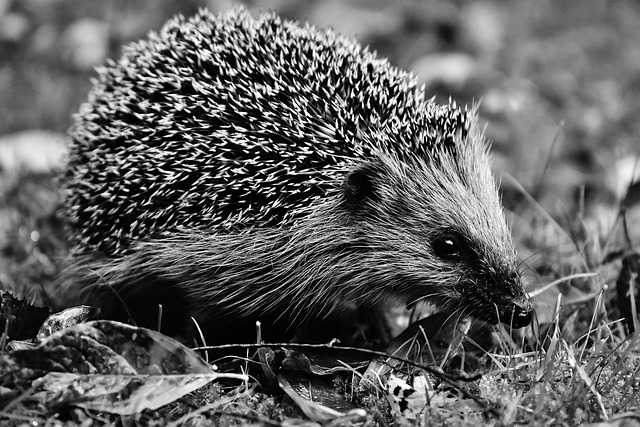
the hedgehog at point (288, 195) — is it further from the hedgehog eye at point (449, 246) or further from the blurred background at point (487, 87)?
the blurred background at point (487, 87)

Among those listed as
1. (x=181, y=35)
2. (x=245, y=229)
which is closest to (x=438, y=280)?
(x=245, y=229)

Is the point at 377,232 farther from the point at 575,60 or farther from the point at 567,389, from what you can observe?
the point at 575,60

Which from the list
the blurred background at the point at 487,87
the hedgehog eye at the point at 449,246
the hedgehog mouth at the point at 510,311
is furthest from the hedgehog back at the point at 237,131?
the blurred background at the point at 487,87

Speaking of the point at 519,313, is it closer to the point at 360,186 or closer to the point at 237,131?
the point at 360,186

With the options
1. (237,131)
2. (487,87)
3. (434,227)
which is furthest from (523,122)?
(237,131)

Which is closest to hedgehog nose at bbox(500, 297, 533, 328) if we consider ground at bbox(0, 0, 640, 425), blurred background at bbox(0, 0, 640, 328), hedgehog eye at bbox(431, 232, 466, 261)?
ground at bbox(0, 0, 640, 425)

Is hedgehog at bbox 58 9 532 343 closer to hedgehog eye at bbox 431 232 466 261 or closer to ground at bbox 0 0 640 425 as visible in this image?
hedgehog eye at bbox 431 232 466 261
